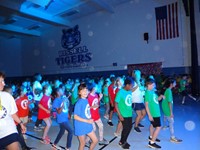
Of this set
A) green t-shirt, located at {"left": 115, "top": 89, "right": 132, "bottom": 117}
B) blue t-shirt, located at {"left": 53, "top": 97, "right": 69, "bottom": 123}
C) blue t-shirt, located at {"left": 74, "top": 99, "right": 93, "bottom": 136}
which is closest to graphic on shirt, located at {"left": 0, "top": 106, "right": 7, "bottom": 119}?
blue t-shirt, located at {"left": 74, "top": 99, "right": 93, "bottom": 136}

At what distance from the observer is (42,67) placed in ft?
75.9

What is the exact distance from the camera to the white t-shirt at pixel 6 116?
2.80 meters

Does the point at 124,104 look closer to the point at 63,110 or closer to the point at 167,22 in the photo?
the point at 63,110

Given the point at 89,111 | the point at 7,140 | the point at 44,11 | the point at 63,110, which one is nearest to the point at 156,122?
the point at 89,111

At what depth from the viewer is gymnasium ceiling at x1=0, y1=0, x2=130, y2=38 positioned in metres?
14.4

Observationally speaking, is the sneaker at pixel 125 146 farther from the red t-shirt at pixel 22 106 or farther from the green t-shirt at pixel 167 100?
the red t-shirt at pixel 22 106

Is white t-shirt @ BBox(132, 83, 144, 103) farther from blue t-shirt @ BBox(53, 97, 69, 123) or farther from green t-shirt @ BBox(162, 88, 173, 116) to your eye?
blue t-shirt @ BBox(53, 97, 69, 123)

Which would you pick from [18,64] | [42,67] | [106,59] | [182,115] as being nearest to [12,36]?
[18,64]

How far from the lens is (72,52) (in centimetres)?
2044

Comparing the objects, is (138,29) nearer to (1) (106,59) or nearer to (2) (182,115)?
(1) (106,59)

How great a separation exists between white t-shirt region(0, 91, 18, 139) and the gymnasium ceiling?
36.0 ft

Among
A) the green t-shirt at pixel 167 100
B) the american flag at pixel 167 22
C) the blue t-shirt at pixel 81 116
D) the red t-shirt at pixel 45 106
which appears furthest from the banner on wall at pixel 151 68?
the blue t-shirt at pixel 81 116

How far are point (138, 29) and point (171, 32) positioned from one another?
7.95 feet

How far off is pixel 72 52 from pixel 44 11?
4.70m
